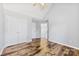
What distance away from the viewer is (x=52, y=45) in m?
1.60

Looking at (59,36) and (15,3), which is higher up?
(15,3)

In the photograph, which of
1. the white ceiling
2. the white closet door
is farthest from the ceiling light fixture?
the white closet door

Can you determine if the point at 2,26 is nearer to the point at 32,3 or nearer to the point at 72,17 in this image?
the point at 32,3

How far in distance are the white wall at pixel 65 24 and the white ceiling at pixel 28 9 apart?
110mm

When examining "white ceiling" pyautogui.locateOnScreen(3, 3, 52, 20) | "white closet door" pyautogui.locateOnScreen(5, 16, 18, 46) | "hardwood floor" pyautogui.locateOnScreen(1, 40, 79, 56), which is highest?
"white ceiling" pyautogui.locateOnScreen(3, 3, 52, 20)

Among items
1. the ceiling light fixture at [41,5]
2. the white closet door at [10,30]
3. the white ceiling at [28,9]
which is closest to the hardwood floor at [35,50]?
the white closet door at [10,30]

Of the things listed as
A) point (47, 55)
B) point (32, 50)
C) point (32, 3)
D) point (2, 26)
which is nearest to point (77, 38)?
point (47, 55)

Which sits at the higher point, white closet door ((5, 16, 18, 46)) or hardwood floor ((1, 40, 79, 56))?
white closet door ((5, 16, 18, 46))

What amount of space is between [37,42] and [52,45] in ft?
0.68

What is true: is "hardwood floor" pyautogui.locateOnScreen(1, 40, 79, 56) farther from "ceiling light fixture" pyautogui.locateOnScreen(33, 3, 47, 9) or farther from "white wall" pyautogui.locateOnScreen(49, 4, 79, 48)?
"ceiling light fixture" pyautogui.locateOnScreen(33, 3, 47, 9)

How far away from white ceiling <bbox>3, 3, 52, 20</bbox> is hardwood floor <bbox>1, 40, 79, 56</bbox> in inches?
14.3

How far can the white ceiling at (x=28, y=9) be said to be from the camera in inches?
61.9

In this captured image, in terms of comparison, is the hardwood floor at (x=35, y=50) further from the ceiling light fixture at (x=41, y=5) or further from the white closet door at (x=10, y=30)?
the ceiling light fixture at (x=41, y=5)

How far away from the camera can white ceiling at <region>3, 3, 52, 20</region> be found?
1571 mm
